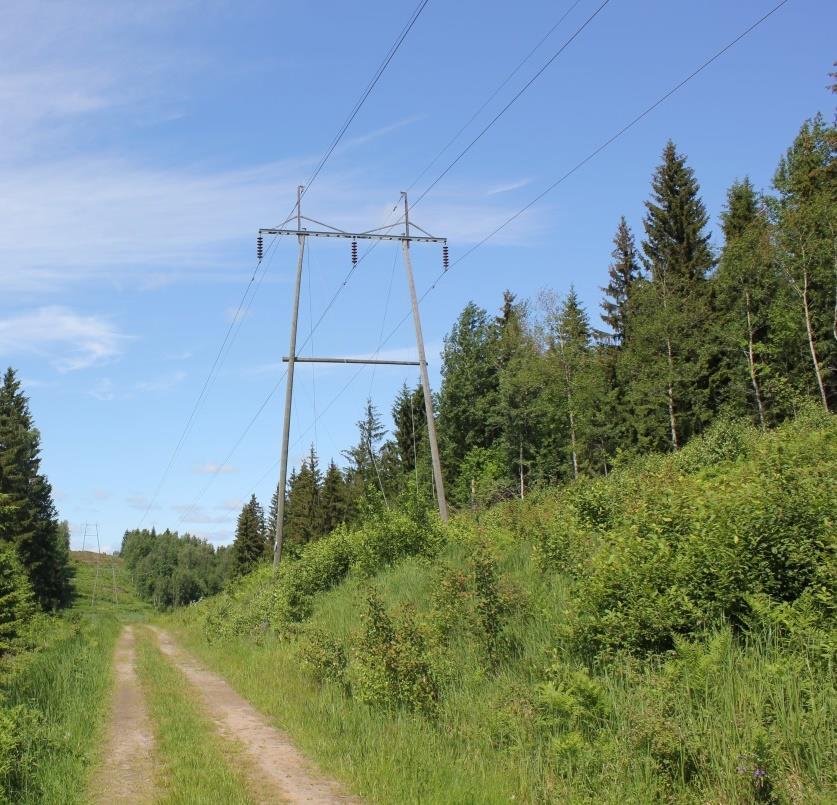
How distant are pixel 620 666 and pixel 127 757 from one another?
6114mm

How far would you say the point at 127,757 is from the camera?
9.55m

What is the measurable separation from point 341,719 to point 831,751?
645cm

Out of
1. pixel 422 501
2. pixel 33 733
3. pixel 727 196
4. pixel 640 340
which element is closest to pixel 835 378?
pixel 640 340

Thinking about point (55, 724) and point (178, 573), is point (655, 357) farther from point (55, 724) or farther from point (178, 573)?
point (178, 573)

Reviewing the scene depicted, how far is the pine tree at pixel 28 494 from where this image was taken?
57031 mm

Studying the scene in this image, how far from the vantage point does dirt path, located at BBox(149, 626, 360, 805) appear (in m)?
7.64

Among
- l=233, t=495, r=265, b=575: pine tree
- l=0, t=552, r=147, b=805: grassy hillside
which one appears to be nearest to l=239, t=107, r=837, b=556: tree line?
l=0, t=552, r=147, b=805: grassy hillside

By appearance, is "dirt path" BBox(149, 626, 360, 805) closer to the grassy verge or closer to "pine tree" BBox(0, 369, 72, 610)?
the grassy verge

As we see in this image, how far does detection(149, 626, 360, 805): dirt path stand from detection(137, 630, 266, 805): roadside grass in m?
0.21

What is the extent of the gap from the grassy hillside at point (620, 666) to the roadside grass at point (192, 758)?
1027mm

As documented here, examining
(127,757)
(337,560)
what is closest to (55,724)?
(127,757)

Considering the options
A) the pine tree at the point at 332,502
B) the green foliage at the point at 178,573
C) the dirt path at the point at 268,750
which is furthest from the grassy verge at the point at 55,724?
the green foliage at the point at 178,573

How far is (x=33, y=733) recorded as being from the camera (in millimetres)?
9344

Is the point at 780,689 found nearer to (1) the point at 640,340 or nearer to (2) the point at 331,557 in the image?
(2) the point at 331,557
